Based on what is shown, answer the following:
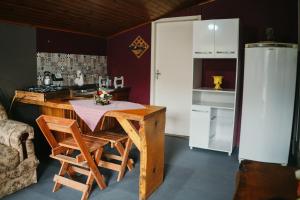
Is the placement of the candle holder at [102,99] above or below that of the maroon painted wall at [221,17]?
below

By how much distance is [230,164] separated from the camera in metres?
3.54

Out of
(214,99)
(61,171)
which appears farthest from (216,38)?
(61,171)

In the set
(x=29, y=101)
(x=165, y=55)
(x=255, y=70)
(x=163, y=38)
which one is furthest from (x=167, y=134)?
(x=29, y=101)

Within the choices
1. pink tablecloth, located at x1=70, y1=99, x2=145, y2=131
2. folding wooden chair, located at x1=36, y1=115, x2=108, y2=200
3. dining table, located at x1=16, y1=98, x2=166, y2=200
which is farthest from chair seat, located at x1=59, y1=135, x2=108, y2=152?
dining table, located at x1=16, y1=98, x2=166, y2=200

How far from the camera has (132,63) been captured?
16.8 ft

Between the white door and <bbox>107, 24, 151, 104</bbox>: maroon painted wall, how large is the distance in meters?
0.16

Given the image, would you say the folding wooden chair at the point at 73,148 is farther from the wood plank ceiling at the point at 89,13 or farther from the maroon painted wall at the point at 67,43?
the maroon painted wall at the point at 67,43

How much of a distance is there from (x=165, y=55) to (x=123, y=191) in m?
2.74

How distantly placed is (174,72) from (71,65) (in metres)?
1.75

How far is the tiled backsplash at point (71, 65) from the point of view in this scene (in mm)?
3873

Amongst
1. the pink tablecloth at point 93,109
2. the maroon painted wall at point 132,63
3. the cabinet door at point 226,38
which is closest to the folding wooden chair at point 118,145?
the pink tablecloth at point 93,109

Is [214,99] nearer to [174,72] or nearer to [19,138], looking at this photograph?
[174,72]

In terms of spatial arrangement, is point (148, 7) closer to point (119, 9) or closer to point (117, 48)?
point (119, 9)

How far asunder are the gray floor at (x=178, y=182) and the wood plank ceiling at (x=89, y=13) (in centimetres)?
187
